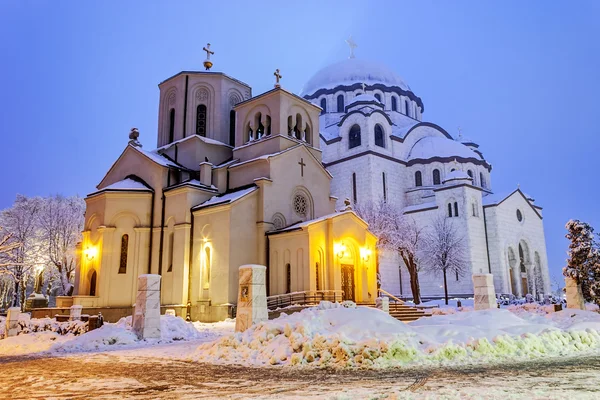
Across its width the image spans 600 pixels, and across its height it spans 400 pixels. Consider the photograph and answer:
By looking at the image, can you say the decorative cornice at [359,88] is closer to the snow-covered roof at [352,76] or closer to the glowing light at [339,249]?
the snow-covered roof at [352,76]

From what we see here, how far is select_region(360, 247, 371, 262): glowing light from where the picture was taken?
2288cm

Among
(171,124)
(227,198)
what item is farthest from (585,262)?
(171,124)

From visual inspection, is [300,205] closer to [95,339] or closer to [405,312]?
[405,312]

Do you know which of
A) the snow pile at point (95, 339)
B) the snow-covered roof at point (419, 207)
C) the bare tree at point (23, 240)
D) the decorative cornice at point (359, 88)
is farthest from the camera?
the decorative cornice at point (359, 88)

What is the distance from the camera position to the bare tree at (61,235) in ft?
112

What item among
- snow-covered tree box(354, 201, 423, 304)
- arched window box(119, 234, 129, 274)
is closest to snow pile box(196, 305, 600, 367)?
arched window box(119, 234, 129, 274)

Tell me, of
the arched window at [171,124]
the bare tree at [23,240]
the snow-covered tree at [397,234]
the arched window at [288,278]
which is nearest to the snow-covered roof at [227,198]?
the arched window at [288,278]

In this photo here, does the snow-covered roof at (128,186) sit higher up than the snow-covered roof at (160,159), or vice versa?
the snow-covered roof at (160,159)

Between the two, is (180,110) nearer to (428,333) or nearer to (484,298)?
(484,298)

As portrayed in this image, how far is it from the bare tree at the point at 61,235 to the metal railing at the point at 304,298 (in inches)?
788

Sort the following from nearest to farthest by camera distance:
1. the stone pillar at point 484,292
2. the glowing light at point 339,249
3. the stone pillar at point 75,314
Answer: the stone pillar at point 75,314 < the stone pillar at point 484,292 < the glowing light at point 339,249

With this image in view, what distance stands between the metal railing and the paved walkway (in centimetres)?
1118

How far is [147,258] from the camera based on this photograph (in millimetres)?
23828

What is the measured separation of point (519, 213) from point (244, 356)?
36.9 m
